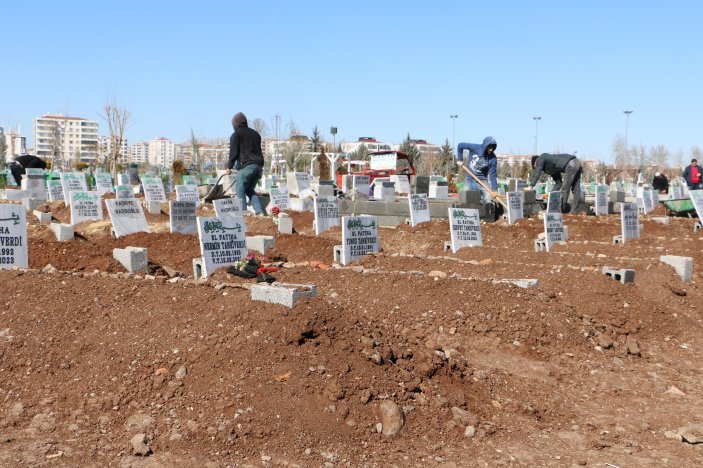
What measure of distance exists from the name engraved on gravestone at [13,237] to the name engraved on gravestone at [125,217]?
12.0 ft

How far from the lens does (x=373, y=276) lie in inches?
310

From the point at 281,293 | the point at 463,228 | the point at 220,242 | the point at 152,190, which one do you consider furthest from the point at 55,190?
the point at 281,293

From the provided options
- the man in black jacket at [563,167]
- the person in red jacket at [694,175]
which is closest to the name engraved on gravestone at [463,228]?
the man in black jacket at [563,167]

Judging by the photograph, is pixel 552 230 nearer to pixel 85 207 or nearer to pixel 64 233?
pixel 64 233

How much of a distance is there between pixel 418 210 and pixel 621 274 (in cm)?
685

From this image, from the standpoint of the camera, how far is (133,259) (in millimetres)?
8406

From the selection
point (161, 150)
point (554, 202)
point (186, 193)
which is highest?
point (161, 150)

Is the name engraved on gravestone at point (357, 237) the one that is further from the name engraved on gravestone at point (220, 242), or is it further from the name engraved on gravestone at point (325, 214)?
the name engraved on gravestone at point (325, 214)

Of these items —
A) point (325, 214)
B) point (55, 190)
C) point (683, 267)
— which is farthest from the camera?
point (55, 190)

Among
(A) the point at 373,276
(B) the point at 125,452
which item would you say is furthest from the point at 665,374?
(B) the point at 125,452

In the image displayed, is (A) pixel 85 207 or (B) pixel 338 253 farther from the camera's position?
(A) pixel 85 207

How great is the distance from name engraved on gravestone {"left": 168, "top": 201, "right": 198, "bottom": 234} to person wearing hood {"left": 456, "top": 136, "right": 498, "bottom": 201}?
6.22 m

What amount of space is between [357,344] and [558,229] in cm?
723

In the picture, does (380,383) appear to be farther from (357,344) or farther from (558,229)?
(558,229)
